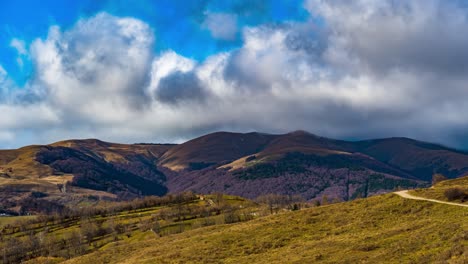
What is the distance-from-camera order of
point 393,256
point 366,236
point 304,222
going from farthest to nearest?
point 304,222 → point 366,236 → point 393,256

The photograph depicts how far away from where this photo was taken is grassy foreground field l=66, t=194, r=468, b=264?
66.3 meters

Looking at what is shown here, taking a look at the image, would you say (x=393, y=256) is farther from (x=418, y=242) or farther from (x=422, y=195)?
(x=422, y=195)

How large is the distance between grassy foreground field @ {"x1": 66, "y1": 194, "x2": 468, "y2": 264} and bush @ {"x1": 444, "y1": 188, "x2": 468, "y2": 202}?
670cm

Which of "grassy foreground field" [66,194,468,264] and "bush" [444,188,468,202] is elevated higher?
"bush" [444,188,468,202]

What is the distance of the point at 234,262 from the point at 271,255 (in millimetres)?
6846

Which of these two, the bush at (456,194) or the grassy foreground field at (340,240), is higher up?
the bush at (456,194)

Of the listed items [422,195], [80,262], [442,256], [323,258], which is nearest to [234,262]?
[323,258]

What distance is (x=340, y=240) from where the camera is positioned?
83062 mm

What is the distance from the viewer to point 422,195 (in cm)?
11588

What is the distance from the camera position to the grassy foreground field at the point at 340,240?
2609 inches

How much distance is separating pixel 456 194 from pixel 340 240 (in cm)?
3867

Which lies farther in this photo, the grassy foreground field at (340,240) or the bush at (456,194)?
the bush at (456,194)

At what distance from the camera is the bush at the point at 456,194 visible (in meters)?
104

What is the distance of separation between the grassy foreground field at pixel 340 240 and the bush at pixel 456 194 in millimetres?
6698
